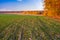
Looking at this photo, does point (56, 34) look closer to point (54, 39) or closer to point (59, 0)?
point (54, 39)

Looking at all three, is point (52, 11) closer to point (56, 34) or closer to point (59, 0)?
point (59, 0)

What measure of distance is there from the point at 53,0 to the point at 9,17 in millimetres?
2092

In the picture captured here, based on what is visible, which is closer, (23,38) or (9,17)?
(23,38)

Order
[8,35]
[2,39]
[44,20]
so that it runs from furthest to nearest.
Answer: [44,20]
[8,35]
[2,39]

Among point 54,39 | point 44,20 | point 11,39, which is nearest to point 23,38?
point 11,39

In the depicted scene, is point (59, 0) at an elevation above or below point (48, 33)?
above

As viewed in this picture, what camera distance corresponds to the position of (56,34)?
18.0 ft

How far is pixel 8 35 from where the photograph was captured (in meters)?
5.26

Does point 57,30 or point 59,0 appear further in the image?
point 59,0

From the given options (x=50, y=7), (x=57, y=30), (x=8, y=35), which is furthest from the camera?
(x=50, y=7)

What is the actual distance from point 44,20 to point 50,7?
1613mm

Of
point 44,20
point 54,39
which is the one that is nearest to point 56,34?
Answer: point 54,39

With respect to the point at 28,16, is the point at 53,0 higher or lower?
higher

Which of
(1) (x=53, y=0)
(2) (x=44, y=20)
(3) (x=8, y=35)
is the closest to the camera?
(3) (x=8, y=35)
